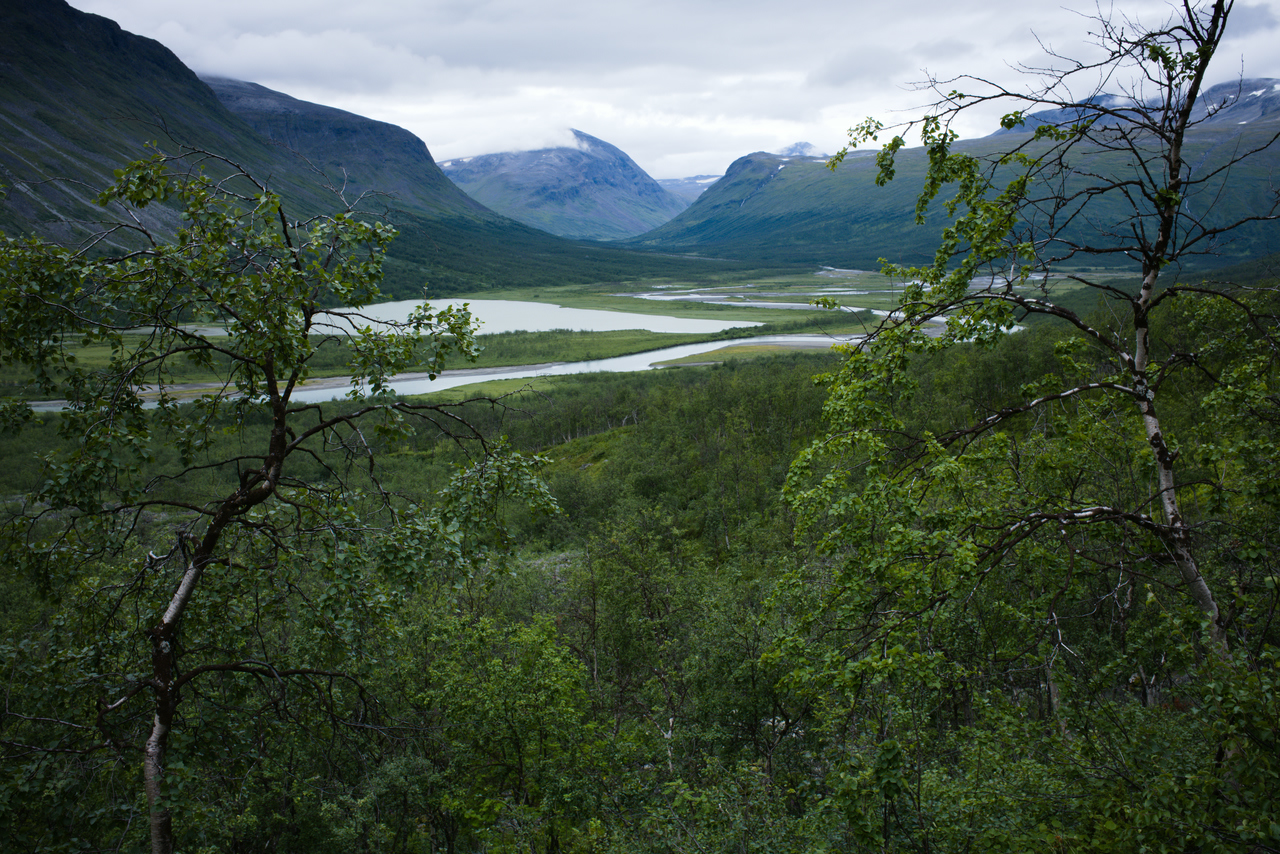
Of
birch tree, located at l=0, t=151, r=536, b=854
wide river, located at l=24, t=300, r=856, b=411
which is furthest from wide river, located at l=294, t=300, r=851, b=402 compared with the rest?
birch tree, located at l=0, t=151, r=536, b=854

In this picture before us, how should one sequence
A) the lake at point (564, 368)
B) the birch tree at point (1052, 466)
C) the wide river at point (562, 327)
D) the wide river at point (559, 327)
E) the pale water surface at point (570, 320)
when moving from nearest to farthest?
1. the birch tree at point (1052, 466)
2. the wide river at point (559, 327)
3. the lake at point (564, 368)
4. the wide river at point (562, 327)
5. the pale water surface at point (570, 320)

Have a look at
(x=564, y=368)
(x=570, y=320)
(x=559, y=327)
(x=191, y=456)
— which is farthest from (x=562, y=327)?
(x=191, y=456)

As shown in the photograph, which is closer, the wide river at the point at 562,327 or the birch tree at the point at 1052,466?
the birch tree at the point at 1052,466

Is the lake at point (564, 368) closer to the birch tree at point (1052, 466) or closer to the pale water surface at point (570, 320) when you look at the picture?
the pale water surface at point (570, 320)

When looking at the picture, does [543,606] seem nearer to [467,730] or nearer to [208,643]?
[467,730]

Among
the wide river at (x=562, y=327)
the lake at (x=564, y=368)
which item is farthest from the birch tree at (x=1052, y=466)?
the lake at (x=564, y=368)

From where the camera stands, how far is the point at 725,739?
15.4 m

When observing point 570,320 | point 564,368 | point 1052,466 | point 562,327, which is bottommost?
point 564,368

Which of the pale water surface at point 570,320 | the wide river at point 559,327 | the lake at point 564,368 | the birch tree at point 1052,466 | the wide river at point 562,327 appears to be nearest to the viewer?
the birch tree at point 1052,466

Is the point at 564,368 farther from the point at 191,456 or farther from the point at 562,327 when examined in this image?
the point at 191,456

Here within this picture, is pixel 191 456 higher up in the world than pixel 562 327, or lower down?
lower down

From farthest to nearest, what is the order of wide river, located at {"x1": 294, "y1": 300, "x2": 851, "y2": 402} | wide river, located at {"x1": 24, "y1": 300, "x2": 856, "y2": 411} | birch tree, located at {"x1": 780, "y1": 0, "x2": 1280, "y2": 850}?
wide river, located at {"x1": 294, "y1": 300, "x2": 851, "y2": 402}, wide river, located at {"x1": 24, "y1": 300, "x2": 856, "y2": 411}, birch tree, located at {"x1": 780, "y1": 0, "x2": 1280, "y2": 850}

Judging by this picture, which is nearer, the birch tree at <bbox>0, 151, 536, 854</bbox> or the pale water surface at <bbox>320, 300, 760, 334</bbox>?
the birch tree at <bbox>0, 151, 536, 854</bbox>

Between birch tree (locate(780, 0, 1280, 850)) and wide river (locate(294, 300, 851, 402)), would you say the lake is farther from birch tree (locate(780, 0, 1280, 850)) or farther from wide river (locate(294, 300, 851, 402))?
birch tree (locate(780, 0, 1280, 850))
